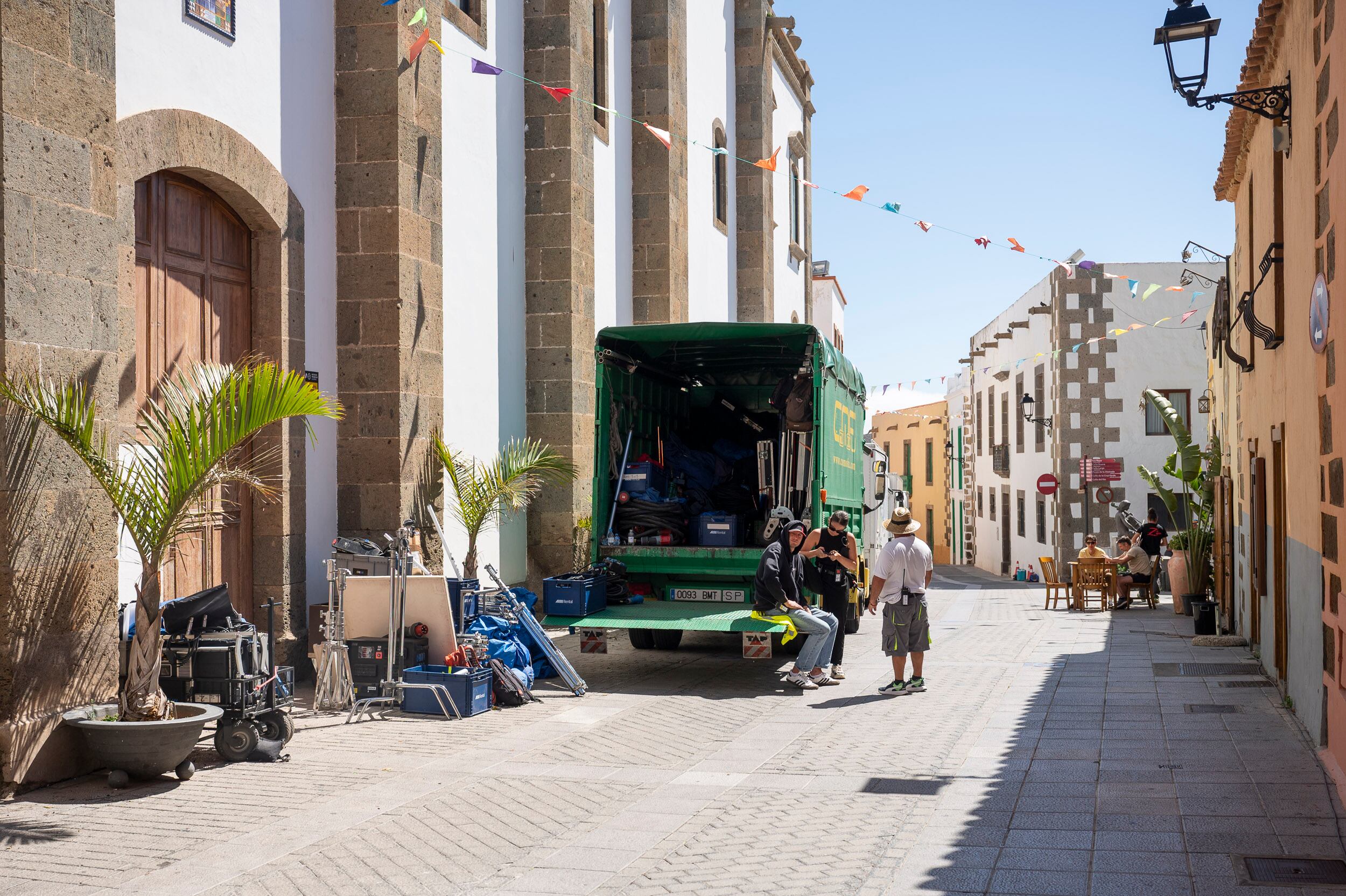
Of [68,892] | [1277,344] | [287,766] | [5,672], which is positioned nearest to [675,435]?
[1277,344]

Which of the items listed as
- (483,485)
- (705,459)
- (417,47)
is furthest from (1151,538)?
(417,47)

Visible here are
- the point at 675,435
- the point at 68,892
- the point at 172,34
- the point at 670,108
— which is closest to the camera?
the point at 68,892

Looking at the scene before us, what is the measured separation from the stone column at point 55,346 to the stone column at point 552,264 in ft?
26.4

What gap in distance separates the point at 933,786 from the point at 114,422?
16.6 ft

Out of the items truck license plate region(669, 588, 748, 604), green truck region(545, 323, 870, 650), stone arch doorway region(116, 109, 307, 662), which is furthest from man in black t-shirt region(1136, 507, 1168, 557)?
stone arch doorway region(116, 109, 307, 662)

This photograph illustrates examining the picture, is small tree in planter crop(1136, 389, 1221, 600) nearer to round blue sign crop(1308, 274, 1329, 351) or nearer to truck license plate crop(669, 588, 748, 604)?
truck license plate crop(669, 588, 748, 604)

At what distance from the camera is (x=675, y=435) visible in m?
14.2

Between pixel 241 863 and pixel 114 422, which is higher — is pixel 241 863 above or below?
below

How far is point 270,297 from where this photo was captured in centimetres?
1064

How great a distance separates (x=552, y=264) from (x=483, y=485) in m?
3.74

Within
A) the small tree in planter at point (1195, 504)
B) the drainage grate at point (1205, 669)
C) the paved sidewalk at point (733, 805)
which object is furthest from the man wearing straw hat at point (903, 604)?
the small tree in planter at point (1195, 504)

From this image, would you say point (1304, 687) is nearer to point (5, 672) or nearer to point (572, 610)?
point (572, 610)

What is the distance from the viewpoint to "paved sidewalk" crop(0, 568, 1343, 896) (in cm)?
539

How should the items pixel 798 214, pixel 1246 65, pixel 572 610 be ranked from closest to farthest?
pixel 1246 65
pixel 572 610
pixel 798 214
